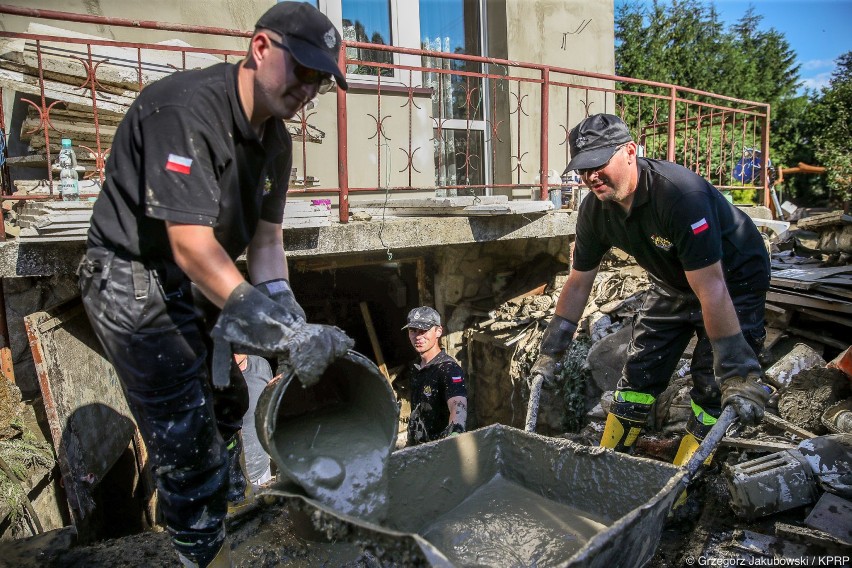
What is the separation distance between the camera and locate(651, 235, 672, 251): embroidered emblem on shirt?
9.45 feet

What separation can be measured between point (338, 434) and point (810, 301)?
4.47 m

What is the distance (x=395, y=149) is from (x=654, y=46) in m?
14.0

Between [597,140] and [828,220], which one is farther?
[828,220]

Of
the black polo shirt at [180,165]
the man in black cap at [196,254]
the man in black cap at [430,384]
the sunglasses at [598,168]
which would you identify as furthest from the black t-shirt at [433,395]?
the black polo shirt at [180,165]

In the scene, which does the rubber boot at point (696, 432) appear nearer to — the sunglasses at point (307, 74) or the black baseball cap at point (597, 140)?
the black baseball cap at point (597, 140)

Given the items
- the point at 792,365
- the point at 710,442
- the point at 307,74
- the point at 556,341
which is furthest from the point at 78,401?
the point at 792,365

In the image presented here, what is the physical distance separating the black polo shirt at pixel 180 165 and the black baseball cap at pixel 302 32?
9.4 inches

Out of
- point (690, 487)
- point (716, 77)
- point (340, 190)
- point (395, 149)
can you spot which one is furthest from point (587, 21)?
point (716, 77)

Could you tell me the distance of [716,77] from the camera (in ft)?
56.9

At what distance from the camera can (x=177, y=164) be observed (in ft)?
5.72

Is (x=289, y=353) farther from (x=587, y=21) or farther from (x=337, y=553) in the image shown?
(x=587, y=21)

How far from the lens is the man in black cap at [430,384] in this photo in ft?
13.1

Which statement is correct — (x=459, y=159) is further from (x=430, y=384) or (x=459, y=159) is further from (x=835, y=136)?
(x=835, y=136)

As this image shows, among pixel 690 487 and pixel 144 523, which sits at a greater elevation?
pixel 690 487
